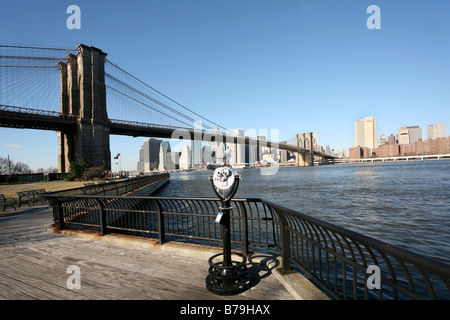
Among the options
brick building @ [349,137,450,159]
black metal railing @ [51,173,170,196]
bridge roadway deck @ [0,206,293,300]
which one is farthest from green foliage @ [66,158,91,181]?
brick building @ [349,137,450,159]

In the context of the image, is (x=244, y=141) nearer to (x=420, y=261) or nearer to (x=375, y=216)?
(x=375, y=216)

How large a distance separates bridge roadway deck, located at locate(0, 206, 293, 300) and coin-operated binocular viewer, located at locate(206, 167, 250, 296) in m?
0.10

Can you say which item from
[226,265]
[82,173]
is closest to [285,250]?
[226,265]

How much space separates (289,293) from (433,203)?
1877 centimetres

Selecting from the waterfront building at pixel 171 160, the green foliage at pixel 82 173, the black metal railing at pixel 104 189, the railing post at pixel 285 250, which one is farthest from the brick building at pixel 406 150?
the railing post at pixel 285 250

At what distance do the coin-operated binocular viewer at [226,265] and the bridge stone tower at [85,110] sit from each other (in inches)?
1759

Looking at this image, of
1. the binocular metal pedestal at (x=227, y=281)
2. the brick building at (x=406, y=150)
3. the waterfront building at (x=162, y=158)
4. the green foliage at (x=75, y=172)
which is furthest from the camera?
the brick building at (x=406, y=150)

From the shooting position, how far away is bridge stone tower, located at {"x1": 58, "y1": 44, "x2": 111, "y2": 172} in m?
42.5

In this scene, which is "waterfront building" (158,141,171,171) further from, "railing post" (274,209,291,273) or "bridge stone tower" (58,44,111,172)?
"railing post" (274,209,291,273)

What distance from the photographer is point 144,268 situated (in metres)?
4.11

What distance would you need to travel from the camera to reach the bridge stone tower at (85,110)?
42.5 m

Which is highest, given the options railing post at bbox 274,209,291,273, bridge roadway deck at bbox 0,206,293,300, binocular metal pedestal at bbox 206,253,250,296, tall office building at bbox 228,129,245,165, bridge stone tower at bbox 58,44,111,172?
bridge stone tower at bbox 58,44,111,172

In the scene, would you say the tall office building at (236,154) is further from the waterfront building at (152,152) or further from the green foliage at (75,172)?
the waterfront building at (152,152)
